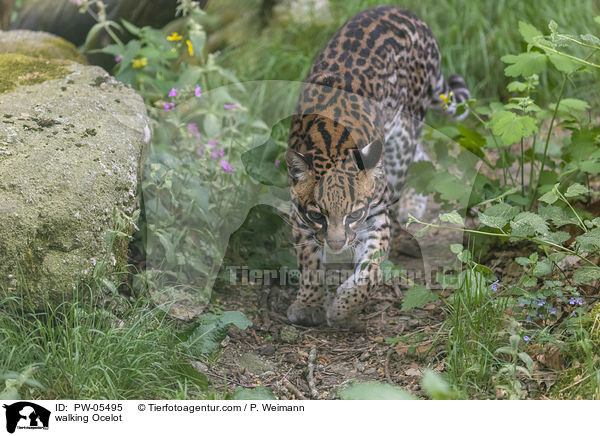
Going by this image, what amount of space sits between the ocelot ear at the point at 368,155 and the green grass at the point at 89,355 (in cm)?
190

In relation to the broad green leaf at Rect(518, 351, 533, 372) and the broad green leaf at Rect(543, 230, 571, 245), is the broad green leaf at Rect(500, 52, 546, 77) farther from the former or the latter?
the broad green leaf at Rect(518, 351, 533, 372)

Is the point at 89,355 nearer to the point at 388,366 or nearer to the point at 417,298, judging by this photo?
the point at 388,366

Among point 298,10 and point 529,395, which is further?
point 298,10

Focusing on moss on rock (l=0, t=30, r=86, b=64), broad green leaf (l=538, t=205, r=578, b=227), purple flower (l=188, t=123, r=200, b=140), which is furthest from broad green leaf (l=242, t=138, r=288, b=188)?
broad green leaf (l=538, t=205, r=578, b=227)

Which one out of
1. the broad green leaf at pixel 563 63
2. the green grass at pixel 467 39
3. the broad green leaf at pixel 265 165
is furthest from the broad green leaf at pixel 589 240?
the green grass at pixel 467 39

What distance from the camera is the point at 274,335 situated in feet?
17.3

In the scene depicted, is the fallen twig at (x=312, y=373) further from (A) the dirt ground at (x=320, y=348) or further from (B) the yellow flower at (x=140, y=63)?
(B) the yellow flower at (x=140, y=63)

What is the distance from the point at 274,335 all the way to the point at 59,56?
11.9 feet

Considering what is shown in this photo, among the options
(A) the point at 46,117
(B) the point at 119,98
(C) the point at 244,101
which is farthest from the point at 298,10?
(A) the point at 46,117

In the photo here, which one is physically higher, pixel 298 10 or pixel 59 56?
pixel 59 56

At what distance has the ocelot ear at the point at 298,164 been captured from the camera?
4855 millimetres

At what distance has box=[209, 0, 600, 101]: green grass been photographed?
27.9 ft
